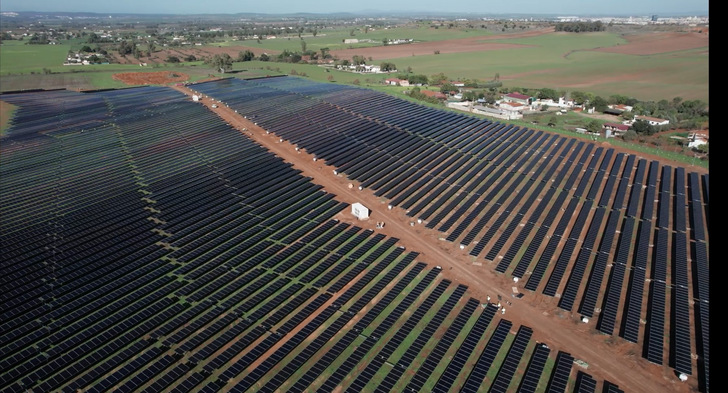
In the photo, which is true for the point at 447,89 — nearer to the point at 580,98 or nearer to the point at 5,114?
the point at 580,98

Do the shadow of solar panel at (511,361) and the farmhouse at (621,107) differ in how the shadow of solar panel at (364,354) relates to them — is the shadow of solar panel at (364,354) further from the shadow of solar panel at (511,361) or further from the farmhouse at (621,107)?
the farmhouse at (621,107)

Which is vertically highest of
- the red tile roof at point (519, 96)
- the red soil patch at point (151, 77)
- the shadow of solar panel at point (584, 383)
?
the red soil patch at point (151, 77)

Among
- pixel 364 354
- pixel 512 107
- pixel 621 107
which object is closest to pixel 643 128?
pixel 621 107

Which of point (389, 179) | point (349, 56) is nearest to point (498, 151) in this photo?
point (389, 179)

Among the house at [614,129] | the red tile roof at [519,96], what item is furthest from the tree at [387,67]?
the house at [614,129]

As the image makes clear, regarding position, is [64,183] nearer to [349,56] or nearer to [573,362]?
[573,362]

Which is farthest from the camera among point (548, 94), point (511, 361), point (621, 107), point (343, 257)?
point (548, 94)
